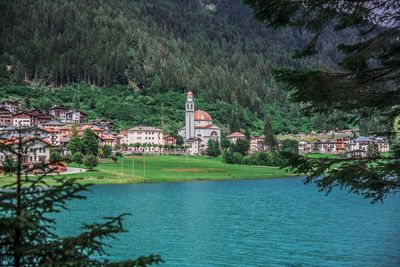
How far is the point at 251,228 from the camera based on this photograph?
48.9 m

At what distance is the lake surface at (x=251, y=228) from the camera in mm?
35375

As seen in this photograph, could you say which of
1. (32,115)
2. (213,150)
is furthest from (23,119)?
(213,150)

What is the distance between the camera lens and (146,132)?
18425 centimetres

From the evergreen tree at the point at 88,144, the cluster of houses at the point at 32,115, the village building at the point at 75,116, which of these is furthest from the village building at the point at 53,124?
the evergreen tree at the point at 88,144

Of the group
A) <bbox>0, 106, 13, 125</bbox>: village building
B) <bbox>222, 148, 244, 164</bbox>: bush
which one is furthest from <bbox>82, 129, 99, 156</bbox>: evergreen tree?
<bbox>0, 106, 13, 125</bbox>: village building

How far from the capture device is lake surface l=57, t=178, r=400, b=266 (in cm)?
3538

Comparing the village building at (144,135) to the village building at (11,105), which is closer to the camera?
the village building at (144,135)

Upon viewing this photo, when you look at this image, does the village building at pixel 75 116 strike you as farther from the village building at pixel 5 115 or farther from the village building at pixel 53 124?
the village building at pixel 5 115

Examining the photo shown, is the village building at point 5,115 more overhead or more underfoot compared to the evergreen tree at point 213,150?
more overhead

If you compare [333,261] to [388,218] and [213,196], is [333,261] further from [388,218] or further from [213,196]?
[213,196]

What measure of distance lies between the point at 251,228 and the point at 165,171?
3090 inches

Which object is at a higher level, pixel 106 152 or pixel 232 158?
pixel 106 152

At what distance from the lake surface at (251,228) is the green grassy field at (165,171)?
82.5ft

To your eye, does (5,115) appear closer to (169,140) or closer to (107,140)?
(107,140)
